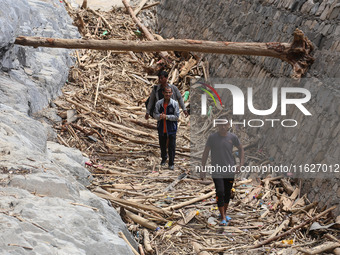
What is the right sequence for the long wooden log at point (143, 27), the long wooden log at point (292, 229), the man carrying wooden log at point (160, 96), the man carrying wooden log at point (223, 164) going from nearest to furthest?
the long wooden log at point (292, 229)
the man carrying wooden log at point (223, 164)
the man carrying wooden log at point (160, 96)
the long wooden log at point (143, 27)

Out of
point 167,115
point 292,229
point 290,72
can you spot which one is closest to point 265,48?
point 290,72

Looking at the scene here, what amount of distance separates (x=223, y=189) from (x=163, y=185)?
1987mm

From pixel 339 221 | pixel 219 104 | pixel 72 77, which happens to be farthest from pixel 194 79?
pixel 339 221

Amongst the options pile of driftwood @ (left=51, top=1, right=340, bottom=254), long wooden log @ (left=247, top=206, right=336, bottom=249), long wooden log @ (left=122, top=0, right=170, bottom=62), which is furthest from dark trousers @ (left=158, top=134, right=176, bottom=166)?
long wooden log @ (left=122, top=0, right=170, bottom=62)

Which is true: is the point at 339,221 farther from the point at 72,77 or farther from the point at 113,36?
the point at 113,36

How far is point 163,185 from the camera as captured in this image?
9594 millimetres

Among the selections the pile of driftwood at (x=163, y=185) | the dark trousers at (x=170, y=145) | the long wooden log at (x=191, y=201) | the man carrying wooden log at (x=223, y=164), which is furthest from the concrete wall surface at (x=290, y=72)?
the dark trousers at (x=170, y=145)

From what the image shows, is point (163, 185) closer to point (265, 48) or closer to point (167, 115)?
point (167, 115)

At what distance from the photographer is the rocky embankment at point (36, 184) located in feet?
15.1

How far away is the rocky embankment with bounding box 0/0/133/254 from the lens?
4590mm

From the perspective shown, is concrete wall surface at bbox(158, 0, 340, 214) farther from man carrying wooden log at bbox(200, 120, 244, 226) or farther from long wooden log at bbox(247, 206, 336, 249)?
man carrying wooden log at bbox(200, 120, 244, 226)

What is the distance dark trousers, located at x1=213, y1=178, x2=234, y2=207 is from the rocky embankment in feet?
5.86

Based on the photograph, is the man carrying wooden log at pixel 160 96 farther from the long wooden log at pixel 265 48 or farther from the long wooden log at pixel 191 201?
the long wooden log at pixel 191 201

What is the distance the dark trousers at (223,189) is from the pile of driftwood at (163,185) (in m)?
0.42
